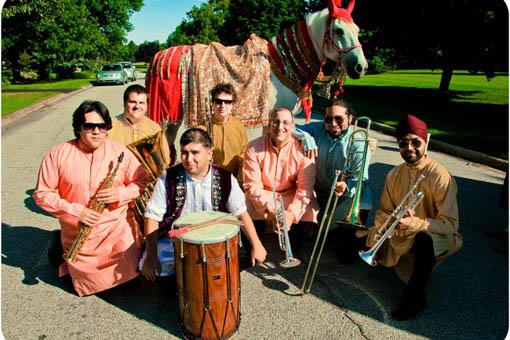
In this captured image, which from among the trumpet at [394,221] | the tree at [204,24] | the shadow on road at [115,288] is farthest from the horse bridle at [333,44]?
the tree at [204,24]

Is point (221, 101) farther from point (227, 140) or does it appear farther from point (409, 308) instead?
point (409, 308)

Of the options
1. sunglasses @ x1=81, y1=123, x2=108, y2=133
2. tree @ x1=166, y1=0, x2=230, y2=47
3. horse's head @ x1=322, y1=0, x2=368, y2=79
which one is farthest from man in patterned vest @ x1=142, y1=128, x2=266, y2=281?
tree @ x1=166, y1=0, x2=230, y2=47

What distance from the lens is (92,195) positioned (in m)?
3.10

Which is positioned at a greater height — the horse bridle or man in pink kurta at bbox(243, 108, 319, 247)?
the horse bridle

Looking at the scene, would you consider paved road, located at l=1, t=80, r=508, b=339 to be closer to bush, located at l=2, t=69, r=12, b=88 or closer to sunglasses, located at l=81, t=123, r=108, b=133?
sunglasses, located at l=81, t=123, r=108, b=133

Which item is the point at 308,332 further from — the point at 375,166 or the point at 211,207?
the point at 375,166

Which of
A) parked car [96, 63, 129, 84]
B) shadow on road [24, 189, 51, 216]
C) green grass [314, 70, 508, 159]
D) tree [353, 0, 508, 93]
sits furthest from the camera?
parked car [96, 63, 129, 84]

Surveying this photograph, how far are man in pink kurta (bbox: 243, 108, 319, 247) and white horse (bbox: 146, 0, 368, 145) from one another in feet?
5.59

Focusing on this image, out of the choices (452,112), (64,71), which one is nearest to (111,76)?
(64,71)

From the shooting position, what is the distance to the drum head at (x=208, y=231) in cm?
243

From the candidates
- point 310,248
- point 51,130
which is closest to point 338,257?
point 310,248

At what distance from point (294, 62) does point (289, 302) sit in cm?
323

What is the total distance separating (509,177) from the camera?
438cm

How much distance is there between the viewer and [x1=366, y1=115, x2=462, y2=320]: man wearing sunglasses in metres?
2.91
